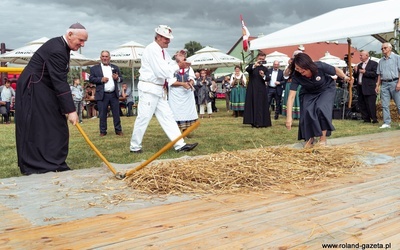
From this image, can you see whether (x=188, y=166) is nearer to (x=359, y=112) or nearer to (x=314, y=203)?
(x=314, y=203)

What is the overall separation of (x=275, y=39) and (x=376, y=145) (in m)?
7.24

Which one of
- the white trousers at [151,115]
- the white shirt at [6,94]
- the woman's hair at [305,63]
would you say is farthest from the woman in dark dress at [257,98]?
the white shirt at [6,94]

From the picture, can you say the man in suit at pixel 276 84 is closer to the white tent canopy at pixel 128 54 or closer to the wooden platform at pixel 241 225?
the white tent canopy at pixel 128 54

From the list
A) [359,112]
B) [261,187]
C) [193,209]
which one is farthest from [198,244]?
→ [359,112]

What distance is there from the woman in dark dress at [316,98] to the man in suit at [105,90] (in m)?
4.30

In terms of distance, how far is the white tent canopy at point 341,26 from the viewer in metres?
10.1

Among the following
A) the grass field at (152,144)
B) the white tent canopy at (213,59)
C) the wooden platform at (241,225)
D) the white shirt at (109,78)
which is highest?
the white tent canopy at (213,59)

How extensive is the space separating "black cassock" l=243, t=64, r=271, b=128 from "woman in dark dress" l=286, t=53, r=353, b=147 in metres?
4.31

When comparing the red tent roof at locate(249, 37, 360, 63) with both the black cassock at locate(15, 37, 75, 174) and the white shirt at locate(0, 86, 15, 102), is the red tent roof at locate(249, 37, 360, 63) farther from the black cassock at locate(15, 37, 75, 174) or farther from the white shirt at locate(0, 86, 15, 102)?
the black cassock at locate(15, 37, 75, 174)

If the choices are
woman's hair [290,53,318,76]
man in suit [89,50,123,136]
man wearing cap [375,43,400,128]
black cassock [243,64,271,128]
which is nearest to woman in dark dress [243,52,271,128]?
black cassock [243,64,271,128]

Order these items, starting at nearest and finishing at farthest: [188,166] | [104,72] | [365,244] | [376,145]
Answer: [365,244], [188,166], [376,145], [104,72]

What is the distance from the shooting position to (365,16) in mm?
11117

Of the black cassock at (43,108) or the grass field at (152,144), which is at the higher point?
the black cassock at (43,108)

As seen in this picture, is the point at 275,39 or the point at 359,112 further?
the point at 275,39
